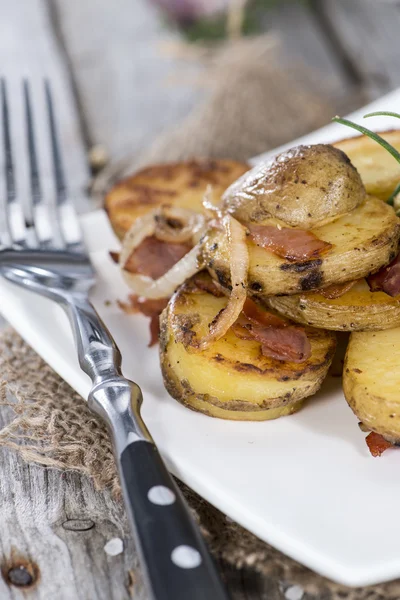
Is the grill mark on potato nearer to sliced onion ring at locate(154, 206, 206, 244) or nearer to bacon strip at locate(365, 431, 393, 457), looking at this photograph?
bacon strip at locate(365, 431, 393, 457)

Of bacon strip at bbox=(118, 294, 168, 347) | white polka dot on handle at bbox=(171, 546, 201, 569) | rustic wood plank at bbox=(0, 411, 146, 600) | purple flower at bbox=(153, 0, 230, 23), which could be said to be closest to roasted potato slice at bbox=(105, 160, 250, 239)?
bacon strip at bbox=(118, 294, 168, 347)

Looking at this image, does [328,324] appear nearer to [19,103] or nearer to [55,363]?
[55,363]

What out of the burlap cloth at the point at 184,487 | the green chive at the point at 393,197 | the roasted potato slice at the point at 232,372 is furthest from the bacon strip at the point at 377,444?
the green chive at the point at 393,197

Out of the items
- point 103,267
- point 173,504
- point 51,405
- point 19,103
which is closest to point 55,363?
point 51,405

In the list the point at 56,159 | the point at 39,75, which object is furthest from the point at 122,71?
the point at 56,159

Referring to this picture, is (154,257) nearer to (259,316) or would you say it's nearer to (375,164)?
(259,316)
